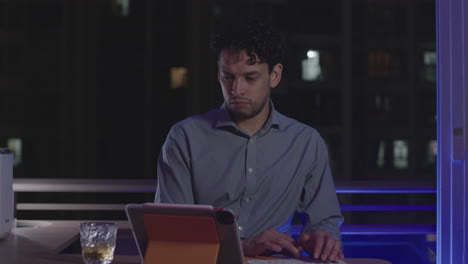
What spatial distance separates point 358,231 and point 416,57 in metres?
21.6

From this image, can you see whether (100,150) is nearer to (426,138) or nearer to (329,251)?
(426,138)

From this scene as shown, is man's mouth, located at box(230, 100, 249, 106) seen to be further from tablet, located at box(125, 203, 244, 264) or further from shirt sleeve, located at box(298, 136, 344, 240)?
tablet, located at box(125, 203, 244, 264)

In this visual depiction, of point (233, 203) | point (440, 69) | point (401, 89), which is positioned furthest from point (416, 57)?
point (233, 203)

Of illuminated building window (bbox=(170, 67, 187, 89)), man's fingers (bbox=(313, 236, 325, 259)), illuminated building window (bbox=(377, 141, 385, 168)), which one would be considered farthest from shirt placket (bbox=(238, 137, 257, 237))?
illuminated building window (bbox=(377, 141, 385, 168))

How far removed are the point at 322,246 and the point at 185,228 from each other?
0.40 m

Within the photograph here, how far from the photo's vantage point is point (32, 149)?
21406 mm

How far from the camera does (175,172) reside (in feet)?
4.93

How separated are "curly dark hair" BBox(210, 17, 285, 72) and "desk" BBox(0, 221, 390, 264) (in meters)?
0.61

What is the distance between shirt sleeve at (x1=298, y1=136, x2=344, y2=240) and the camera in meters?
1.47

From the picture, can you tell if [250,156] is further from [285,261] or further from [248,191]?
[285,261]

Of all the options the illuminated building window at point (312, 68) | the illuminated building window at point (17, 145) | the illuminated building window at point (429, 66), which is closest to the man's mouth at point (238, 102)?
the illuminated building window at point (312, 68)

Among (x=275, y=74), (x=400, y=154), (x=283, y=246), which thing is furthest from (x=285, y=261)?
(x=400, y=154)

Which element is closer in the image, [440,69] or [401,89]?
[440,69]

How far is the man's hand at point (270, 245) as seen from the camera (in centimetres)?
120
